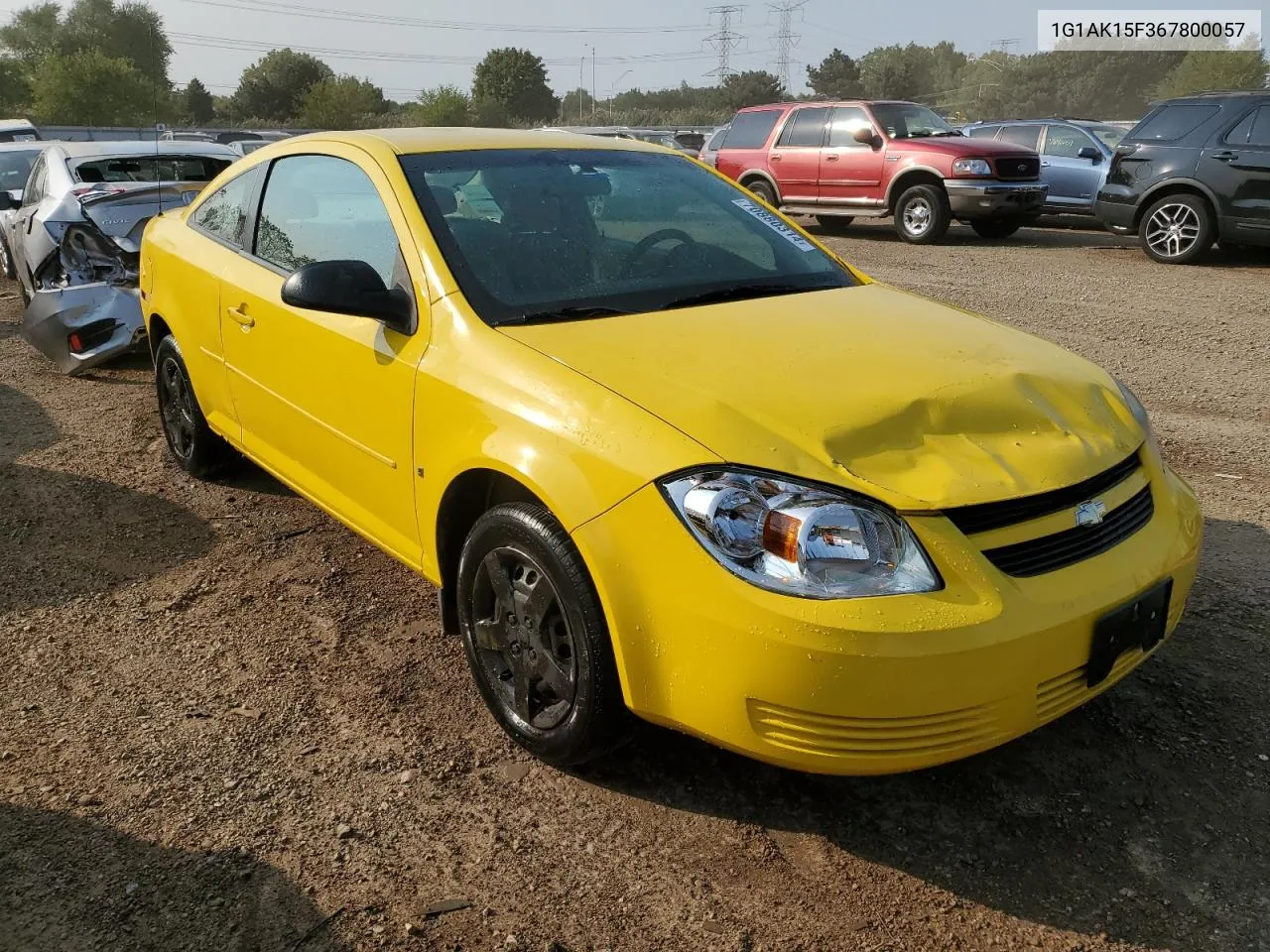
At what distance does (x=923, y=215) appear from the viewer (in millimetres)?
13555

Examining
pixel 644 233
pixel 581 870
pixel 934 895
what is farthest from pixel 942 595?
pixel 644 233

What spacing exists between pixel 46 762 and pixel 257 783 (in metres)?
0.63

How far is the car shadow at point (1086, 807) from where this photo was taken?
7.34 feet

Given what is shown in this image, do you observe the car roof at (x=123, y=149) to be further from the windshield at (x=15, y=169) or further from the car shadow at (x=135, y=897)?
the car shadow at (x=135, y=897)

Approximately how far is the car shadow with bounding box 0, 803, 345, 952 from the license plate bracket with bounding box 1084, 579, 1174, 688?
5.85 feet

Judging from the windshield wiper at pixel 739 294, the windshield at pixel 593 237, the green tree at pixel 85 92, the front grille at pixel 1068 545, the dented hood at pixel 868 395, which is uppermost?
the green tree at pixel 85 92

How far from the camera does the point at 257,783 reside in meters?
2.70

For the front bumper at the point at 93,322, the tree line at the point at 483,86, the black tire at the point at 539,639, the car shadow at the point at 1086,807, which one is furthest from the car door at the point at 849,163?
the tree line at the point at 483,86

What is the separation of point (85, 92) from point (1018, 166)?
179 feet

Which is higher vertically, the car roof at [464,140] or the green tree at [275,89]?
the green tree at [275,89]

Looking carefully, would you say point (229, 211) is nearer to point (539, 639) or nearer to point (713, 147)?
point (539, 639)

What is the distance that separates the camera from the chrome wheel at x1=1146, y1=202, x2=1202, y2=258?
1105 cm

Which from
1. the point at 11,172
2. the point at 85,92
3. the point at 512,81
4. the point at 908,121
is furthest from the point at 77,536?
the point at 512,81

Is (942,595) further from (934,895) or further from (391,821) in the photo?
(391,821)
